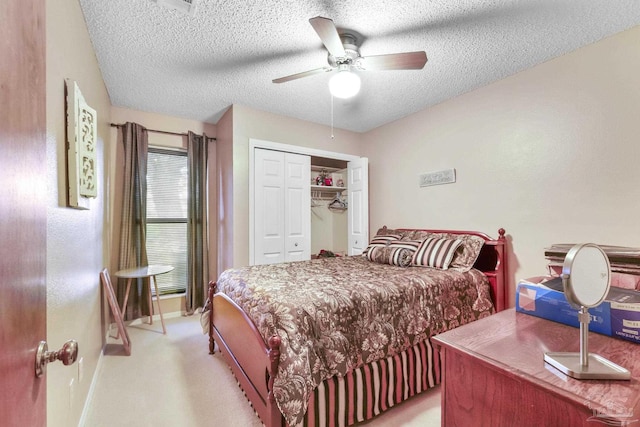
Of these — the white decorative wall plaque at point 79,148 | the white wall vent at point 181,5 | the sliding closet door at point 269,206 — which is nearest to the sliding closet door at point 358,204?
the sliding closet door at point 269,206

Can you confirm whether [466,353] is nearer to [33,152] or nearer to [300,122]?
[33,152]

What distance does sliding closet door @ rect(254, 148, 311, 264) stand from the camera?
131 inches

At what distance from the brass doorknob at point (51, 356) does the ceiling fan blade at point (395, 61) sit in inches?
80.9

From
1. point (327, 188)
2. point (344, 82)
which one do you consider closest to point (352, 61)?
point (344, 82)

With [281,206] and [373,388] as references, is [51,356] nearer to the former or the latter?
[373,388]

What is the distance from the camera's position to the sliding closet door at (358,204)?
388 cm

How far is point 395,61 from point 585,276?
5.51ft

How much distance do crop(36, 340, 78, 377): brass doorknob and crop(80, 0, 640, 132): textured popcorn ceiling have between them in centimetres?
192

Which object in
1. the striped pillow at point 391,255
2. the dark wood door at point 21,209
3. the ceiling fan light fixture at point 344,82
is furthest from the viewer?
the striped pillow at point 391,255

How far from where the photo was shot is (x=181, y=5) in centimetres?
170

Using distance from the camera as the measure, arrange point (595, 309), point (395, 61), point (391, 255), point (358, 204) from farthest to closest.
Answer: point (358, 204), point (391, 255), point (395, 61), point (595, 309)

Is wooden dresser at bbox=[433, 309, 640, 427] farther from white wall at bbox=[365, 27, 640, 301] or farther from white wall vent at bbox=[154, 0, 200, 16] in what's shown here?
white wall vent at bbox=[154, 0, 200, 16]

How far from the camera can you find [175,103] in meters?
3.13

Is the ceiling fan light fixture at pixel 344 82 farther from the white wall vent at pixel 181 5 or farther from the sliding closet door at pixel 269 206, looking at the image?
the sliding closet door at pixel 269 206
